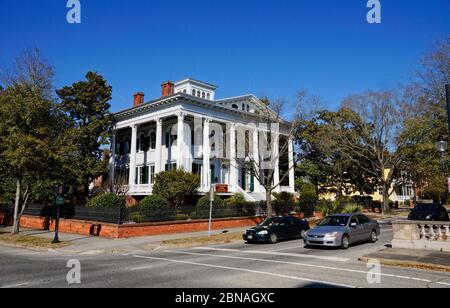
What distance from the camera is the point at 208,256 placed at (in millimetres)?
14984

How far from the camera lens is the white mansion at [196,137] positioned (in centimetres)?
3488

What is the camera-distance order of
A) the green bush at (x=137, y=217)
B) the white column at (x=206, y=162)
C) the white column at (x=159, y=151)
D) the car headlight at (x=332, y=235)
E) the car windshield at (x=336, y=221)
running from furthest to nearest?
the white column at (x=206, y=162) → the white column at (x=159, y=151) → the green bush at (x=137, y=217) → the car windshield at (x=336, y=221) → the car headlight at (x=332, y=235)

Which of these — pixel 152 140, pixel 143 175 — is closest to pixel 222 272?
pixel 143 175

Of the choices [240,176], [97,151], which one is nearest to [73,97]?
[97,151]

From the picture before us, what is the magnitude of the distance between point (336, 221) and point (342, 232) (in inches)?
53.4

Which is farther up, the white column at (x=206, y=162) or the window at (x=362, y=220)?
the white column at (x=206, y=162)

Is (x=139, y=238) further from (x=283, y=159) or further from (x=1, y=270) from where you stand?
(x=283, y=159)

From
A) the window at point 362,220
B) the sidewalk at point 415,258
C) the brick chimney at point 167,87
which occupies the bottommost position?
the sidewalk at point 415,258

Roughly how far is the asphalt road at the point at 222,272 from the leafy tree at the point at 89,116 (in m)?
23.9

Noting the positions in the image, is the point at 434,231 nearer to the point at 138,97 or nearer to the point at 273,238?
the point at 273,238

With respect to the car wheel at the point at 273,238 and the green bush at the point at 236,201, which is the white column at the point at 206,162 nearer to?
the green bush at the point at 236,201

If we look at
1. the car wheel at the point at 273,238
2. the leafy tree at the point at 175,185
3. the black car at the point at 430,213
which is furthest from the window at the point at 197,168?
the black car at the point at 430,213

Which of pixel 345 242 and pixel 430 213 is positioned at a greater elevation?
pixel 430 213

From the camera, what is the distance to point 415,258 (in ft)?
41.3
